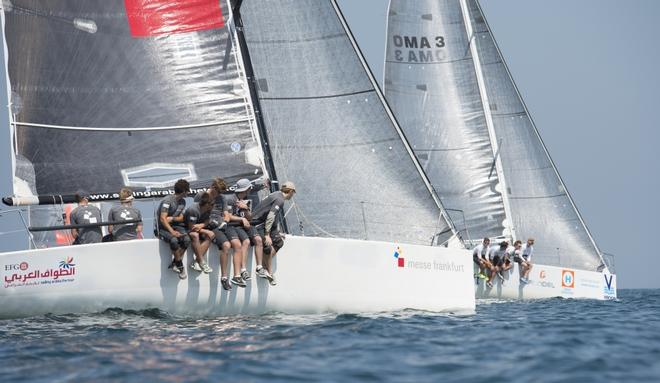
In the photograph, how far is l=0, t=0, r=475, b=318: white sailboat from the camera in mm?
12320

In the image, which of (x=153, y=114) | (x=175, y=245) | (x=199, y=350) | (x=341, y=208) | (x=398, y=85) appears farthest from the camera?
(x=398, y=85)

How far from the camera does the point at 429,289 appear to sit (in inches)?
548

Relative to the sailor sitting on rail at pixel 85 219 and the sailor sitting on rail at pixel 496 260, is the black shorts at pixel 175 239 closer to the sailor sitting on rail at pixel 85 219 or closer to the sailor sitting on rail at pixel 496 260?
the sailor sitting on rail at pixel 85 219

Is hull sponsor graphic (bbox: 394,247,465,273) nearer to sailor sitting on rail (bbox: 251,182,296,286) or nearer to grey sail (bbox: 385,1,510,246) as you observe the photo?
sailor sitting on rail (bbox: 251,182,296,286)

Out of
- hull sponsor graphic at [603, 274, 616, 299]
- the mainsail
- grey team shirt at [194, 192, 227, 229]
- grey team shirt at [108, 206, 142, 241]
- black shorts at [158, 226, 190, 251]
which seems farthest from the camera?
hull sponsor graphic at [603, 274, 616, 299]

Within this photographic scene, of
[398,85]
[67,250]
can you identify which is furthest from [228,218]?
[398,85]

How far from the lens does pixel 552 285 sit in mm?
23938

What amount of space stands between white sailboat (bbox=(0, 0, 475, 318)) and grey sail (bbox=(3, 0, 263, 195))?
0.02m

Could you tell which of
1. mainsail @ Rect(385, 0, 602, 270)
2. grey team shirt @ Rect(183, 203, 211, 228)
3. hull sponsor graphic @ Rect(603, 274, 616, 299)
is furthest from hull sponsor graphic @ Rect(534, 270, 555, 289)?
grey team shirt @ Rect(183, 203, 211, 228)

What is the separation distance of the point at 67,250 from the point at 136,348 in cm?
312

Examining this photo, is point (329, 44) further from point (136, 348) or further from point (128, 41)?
point (136, 348)

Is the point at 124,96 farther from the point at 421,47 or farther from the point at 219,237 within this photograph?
the point at 421,47

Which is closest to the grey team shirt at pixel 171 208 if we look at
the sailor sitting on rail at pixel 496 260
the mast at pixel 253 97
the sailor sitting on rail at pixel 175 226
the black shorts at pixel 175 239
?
the sailor sitting on rail at pixel 175 226

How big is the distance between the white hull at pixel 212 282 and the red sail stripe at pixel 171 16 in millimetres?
3471
